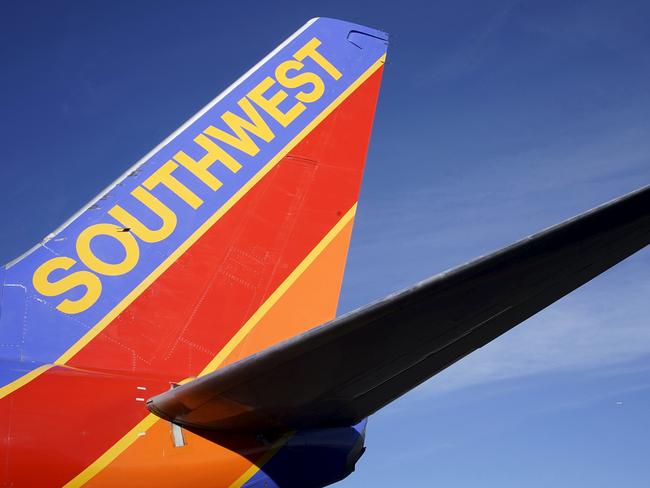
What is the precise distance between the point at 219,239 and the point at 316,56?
2972mm

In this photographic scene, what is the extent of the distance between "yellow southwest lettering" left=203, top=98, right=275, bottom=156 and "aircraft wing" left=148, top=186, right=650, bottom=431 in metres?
3.34

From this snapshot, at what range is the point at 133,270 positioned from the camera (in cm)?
701

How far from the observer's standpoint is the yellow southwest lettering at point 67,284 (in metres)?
6.59

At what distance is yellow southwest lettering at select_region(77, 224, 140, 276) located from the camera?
22.6 feet

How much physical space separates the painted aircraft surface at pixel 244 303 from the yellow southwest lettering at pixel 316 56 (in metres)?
0.02

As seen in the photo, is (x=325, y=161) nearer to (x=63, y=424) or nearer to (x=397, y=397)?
(x=397, y=397)

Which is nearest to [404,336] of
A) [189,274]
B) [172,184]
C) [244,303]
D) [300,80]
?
[244,303]

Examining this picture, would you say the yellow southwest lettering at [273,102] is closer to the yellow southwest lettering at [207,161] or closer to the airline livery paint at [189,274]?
the airline livery paint at [189,274]

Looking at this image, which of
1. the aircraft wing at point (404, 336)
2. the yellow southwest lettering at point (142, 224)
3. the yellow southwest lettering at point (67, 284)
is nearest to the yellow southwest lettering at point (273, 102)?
the yellow southwest lettering at point (142, 224)

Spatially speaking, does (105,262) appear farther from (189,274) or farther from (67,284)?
(189,274)

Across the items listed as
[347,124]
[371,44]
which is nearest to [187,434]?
[347,124]

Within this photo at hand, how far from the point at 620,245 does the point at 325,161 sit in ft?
15.3

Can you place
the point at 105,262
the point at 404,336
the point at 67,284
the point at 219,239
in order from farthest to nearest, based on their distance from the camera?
the point at 219,239, the point at 105,262, the point at 67,284, the point at 404,336

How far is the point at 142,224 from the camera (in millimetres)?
7277
